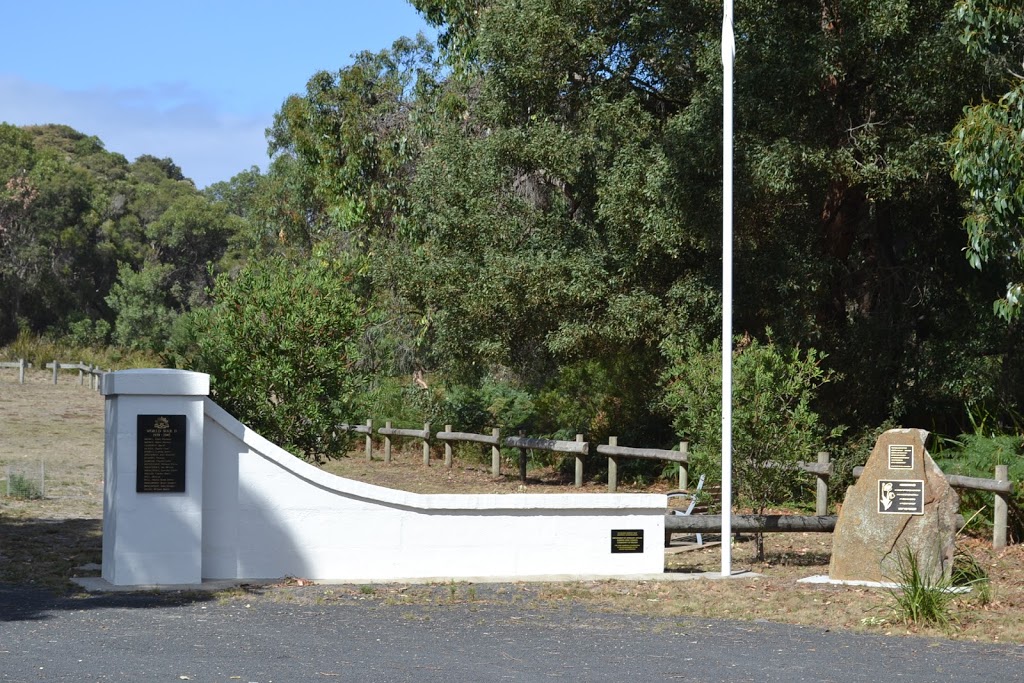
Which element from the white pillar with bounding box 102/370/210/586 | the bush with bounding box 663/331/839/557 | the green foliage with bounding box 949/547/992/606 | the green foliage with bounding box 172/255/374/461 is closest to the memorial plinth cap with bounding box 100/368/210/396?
the white pillar with bounding box 102/370/210/586

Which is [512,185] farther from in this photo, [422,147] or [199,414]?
[199,414]

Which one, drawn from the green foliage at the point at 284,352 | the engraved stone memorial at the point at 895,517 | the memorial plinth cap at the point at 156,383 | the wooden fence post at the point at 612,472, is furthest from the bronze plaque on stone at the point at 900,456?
the wooden fence post at the point at 612,472

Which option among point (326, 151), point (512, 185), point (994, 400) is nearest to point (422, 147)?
point (326, 151)

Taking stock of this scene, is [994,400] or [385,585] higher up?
[994,400]

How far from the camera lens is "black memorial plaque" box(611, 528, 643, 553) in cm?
1195

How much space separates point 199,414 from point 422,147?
1746 cm

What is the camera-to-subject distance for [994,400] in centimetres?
1883

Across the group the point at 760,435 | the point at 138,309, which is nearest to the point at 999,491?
the point at 760,435

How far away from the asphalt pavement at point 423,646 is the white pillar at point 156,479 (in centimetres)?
52

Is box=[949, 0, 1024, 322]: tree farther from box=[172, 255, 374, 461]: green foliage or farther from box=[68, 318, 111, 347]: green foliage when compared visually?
box=[68, 318, 111, 347]: green foliage

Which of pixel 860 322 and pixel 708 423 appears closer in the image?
pixel 708 423

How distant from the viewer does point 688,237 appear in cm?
1836

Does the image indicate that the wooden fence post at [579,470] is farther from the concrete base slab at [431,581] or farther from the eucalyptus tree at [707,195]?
the concrete base slab at [431,581]

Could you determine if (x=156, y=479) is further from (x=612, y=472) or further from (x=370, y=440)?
(x=370, y=440)
